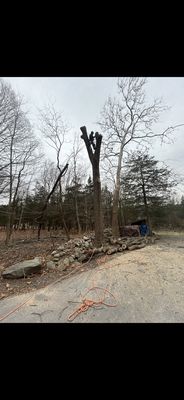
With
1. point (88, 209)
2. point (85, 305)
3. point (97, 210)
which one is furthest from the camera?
point (88, 209)

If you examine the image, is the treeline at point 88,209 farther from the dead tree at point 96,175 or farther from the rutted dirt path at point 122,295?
the rutted dirt path at point 122,295

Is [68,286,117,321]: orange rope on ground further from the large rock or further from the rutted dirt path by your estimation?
the large rock

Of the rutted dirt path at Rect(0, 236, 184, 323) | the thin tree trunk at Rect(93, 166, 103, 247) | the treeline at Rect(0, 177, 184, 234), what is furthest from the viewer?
the treeline at Rect(0, 177, 184, 234)

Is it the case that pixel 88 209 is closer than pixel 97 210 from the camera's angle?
No

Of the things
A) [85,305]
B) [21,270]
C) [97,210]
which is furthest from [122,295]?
[97,210]

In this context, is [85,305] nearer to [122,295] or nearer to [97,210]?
[122,295]

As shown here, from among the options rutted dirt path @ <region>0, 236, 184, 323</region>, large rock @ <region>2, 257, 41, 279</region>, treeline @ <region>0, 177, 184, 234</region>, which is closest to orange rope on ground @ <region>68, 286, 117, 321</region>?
rutted dirt path @ <region>0, 236, 184, 323</region>

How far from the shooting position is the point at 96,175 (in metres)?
6.22

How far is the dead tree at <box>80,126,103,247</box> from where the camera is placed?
6.05 meters
